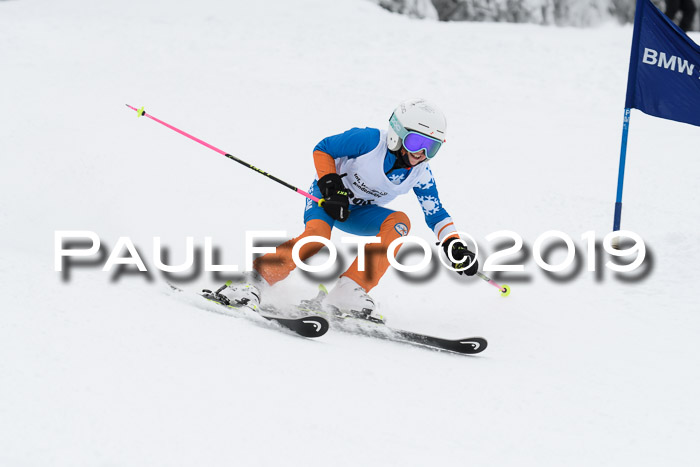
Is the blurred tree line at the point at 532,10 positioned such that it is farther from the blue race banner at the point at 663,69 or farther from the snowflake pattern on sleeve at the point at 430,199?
the snowflake pattern on sleeve at the point at 430,199

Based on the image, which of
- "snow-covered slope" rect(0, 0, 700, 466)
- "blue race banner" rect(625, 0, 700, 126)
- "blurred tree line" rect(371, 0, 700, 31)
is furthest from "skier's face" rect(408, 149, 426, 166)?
"blurred tree line" rect(371, 0, 700, 31)

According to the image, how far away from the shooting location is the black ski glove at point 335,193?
12.5 ft

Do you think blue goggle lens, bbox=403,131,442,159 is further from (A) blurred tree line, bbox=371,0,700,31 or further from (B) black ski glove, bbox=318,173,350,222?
(A) blurred tree line, bbox=371,0,700,31

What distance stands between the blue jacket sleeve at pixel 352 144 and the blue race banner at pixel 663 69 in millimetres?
2479

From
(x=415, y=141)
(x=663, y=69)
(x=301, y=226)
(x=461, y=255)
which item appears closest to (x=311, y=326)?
(x=461, y=255)

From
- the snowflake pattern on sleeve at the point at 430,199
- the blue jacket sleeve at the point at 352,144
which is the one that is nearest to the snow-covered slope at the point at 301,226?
the snowflake pattern on sleeve at the point at 430,199

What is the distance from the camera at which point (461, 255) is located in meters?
4.01

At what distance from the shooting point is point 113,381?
218cm

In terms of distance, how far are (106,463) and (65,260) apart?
6.77 ft

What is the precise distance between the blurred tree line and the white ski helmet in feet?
34.7

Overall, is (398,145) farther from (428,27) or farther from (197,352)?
(428,27)

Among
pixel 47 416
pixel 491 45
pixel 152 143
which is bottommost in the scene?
pixel 47 416

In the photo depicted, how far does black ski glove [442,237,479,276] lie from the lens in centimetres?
396

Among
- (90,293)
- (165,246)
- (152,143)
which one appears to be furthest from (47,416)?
(152,143)
